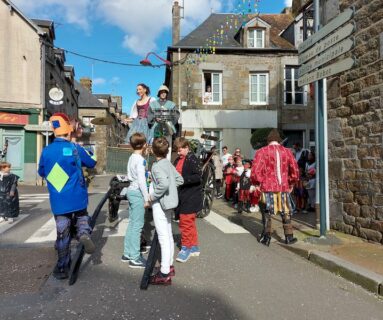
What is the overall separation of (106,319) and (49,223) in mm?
5065

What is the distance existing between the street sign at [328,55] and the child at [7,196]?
20.4 ft

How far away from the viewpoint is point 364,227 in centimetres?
584

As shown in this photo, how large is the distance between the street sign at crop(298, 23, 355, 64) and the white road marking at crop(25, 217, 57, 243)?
16.6 ft

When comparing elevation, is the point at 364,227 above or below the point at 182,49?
below

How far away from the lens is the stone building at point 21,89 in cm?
1839

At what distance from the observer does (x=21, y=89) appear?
1873 cm

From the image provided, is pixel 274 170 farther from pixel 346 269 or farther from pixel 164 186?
pixel 164 186

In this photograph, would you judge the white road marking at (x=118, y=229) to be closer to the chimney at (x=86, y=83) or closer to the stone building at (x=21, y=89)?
the stone building at (x=21, y=89)

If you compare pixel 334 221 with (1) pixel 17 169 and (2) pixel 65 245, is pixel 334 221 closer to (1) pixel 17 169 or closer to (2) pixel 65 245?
(2) pixel 65 245

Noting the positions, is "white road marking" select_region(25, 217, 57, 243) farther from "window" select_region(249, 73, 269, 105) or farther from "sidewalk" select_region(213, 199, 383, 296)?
"window" select_region(249, 73, 269, 105)

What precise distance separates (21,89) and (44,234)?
14.4 meters

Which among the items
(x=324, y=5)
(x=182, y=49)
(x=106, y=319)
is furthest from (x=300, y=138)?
(x=106, y=319)

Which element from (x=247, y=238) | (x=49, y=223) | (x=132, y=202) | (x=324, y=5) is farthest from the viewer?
(x=49, y=223)

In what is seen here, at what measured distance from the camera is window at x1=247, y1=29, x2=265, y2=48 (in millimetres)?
20625
